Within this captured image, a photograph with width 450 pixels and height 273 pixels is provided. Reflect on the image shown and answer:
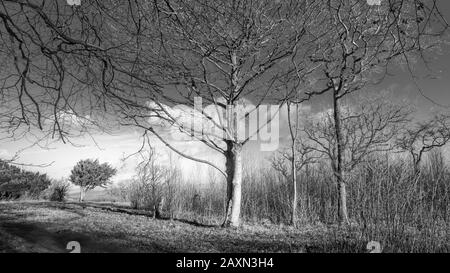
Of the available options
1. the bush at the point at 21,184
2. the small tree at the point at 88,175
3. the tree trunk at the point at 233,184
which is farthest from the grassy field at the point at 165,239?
the small tree at the point at 88,175

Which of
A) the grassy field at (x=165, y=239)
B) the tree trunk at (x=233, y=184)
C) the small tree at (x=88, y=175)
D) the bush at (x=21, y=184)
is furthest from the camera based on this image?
the small tree at (x=88, y=175)

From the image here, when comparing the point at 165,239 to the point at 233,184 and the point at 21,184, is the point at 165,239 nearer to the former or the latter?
the point at 233,184

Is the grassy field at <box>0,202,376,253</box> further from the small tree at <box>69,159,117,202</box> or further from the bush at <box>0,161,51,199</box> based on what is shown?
the small tree at <box>69,159,117,202</box>

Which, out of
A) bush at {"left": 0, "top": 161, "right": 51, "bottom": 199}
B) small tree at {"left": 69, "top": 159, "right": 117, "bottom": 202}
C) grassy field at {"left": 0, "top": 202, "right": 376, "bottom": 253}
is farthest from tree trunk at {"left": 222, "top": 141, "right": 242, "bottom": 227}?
small tree at {"left": 69, "top": 159, "right": 117, "bottom": 202}

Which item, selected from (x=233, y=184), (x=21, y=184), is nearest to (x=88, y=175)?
(x=21, y=184)

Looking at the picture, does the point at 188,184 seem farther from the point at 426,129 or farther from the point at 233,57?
the point at 426,129

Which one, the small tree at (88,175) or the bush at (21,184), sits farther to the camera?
the small tree at (88,175)

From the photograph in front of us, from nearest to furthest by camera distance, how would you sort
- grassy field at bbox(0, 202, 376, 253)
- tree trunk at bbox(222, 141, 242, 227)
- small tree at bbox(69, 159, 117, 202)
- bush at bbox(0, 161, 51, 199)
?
grassy field at bbox(0, 202, 376, 253) < tree trunk at bbox(222, 141, 242, 227) < bush at bbox(0, 161, 51, 199) < small tree at bbox(69, 159, 117, 202)

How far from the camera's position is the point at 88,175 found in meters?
27.0

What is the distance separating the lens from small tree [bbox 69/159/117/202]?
26.7 m

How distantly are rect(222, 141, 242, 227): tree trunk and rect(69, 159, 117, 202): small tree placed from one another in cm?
2016

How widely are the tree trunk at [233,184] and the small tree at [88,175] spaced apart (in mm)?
20162

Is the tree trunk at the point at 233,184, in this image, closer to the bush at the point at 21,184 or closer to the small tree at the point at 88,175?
the bush at the point at 21,184

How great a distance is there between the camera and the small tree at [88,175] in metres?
26.7
